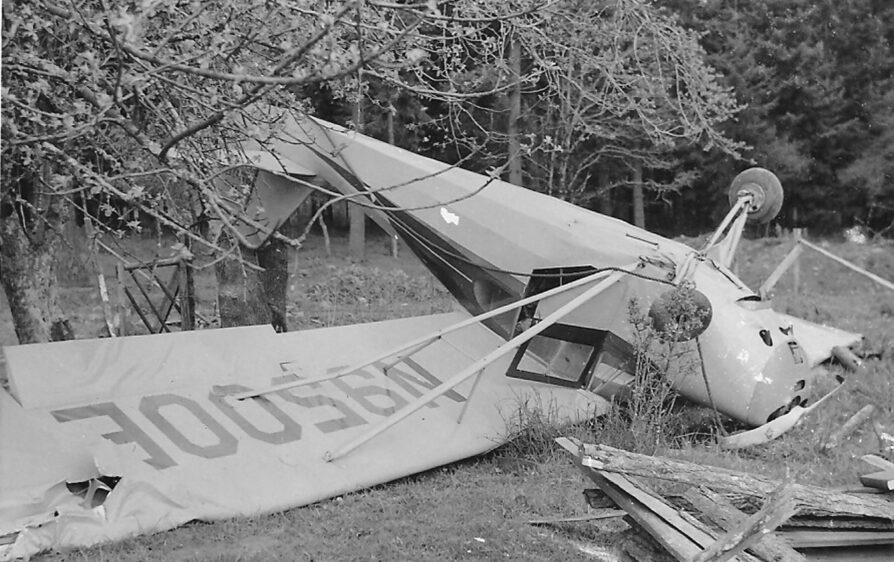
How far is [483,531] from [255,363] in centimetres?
238

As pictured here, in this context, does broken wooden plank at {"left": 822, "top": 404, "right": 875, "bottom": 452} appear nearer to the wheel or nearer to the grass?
the grass

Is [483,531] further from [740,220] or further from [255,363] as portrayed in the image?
[740,220]

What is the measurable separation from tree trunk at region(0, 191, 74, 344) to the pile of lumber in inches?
204

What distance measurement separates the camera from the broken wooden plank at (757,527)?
115 inches

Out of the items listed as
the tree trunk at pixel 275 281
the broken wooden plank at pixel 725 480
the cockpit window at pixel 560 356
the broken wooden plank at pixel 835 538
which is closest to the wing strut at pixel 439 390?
the cockpit window at pixel 560 356

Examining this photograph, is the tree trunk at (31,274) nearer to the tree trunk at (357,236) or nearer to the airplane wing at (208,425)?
the airplane wing at (208,425)

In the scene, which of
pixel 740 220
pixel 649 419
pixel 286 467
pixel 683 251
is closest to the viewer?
pixel 286 467

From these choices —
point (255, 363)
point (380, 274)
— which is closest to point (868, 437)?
point (255, 363)

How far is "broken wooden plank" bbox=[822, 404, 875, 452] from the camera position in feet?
21.6

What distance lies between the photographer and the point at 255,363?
20.8 feet

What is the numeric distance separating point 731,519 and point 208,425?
3458mm

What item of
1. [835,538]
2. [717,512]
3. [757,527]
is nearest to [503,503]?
[717,512]

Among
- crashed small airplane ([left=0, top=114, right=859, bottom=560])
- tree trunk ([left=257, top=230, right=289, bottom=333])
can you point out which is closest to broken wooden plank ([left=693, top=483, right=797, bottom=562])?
crashed small airplane ([left=0, top=114, right=859, bottom=560])

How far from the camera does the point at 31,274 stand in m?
7.24
